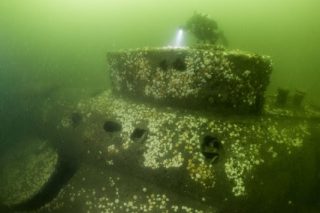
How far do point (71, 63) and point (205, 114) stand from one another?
15.5m

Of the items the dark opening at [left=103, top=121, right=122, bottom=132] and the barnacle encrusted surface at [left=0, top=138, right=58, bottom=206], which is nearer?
the dark opening at [left=103, top=121, right=122, bottom=132]

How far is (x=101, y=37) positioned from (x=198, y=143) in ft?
61.9

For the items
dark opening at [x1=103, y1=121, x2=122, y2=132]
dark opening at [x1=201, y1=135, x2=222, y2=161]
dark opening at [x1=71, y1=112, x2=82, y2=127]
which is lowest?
dark opening at [x1=71, y1=112, x2=82, y2=127]

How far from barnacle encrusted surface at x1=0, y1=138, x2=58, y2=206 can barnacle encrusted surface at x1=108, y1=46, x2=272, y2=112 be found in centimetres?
372

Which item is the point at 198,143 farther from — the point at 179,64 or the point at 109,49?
the point at 109,49

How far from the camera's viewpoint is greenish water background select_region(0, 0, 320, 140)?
1350 cm

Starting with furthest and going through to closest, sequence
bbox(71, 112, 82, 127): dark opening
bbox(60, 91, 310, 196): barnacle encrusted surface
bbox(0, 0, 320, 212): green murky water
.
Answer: bbox(71, 112, 82, 127): dark opening → bbox(0, 0, 320, 212): green murky water → bbox(60, 91, 310, 196): barnacle encrusted surface

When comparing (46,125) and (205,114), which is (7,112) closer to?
(46,125)

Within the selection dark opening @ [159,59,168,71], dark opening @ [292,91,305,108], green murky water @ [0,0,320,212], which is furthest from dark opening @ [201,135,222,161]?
dark opening @ [292,91,305,108]

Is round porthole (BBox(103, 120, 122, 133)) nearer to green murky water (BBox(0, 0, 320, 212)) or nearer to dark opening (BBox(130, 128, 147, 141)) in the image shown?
dark opening (BBox(130, 128, 147, 141))

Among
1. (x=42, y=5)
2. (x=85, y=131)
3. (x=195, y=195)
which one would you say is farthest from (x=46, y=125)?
(x=42, y=5)

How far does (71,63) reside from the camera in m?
20.8

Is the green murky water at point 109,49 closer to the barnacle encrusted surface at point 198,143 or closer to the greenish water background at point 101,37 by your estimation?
the greenish water background at point 101,37

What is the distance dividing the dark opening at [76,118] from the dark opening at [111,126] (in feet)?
4.03
